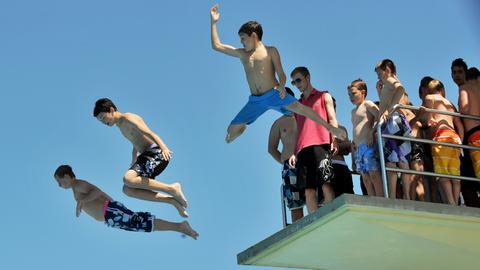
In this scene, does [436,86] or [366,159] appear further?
[436,86]

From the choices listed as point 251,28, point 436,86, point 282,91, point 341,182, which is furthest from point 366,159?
point 251,28

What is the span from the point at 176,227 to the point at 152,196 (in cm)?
63

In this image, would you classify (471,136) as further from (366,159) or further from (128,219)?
(128,219)

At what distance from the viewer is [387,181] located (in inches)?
494

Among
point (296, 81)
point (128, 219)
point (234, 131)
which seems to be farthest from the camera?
point (128, 219)

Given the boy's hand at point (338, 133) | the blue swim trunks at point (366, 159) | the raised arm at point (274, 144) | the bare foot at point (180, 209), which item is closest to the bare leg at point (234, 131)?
the raised arm at point (274, 144)

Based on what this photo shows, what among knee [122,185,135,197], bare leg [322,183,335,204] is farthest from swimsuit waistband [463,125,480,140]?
knee [122,185,135,197]

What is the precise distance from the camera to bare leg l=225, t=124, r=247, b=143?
14.1 m

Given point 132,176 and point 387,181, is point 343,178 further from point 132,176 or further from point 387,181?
point 132,176

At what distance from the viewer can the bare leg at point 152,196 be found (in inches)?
569

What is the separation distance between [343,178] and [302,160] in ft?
2.20

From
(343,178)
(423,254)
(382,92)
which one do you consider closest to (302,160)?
(343,178)

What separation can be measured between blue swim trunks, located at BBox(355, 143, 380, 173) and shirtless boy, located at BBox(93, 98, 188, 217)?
3.16 metres

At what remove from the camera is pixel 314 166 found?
42.4 feet
